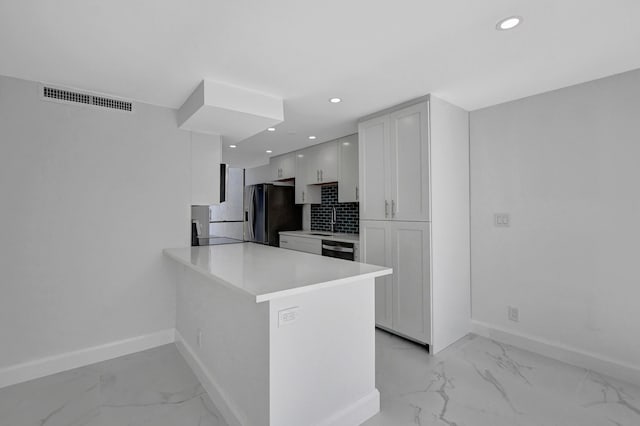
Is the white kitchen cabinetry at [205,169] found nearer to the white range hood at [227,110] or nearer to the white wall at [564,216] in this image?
the white range hood at [227,110]

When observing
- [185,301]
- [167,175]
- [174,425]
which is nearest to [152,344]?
[185,301]

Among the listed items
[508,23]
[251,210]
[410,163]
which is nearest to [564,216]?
[410,163]

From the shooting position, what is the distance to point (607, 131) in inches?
90.2

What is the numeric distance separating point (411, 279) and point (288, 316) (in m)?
1.62

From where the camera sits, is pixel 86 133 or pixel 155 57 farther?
pixel 86 133

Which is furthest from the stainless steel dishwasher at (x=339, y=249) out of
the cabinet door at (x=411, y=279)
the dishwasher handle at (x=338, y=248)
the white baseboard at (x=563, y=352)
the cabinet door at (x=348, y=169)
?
the white baseboard at (x=563, y=352)

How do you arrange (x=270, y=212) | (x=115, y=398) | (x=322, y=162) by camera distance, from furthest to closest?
(x=270, y=212) < (x=322, y=162) < (x=115, y=398)

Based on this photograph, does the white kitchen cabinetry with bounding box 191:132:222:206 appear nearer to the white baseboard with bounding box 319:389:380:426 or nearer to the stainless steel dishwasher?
the stainless steel dishwasher

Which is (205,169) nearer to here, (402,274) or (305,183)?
(305,183)

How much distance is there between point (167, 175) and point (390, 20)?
90.3 inches

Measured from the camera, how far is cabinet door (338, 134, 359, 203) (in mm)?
3875

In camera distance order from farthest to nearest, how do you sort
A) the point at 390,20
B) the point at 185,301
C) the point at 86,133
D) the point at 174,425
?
the point at 185,301
the point at 86,133
the point at 174,425
the point at 390,20

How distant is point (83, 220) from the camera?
248 cm

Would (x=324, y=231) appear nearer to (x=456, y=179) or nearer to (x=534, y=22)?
(x=456, y=179)
